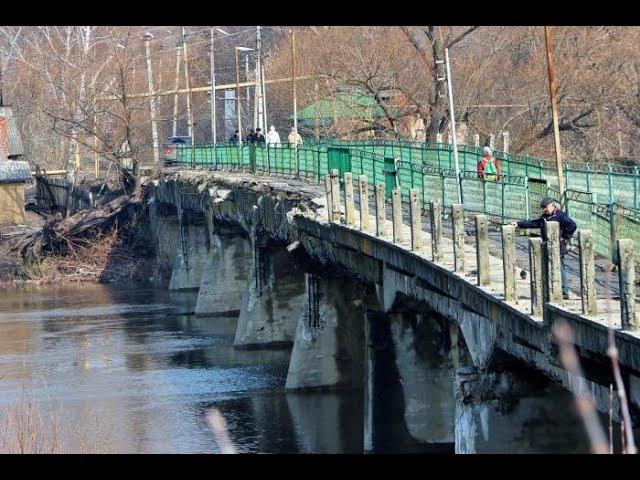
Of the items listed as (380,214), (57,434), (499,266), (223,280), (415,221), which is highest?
(380,214)

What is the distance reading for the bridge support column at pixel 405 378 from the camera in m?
24.6

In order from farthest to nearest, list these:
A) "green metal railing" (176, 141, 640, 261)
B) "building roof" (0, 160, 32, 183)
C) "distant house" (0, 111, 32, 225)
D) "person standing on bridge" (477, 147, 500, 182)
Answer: "building roof" (0, 160, 32, 183) < "distant house" (0, 111, 32, 225) < "person standing on bridge" (477, 147, 500, 182) < "green metal railing" (176, 141, 640, 261)

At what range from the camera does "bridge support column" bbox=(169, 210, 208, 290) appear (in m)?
54.0

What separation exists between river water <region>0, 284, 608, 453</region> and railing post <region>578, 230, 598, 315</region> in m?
3.95

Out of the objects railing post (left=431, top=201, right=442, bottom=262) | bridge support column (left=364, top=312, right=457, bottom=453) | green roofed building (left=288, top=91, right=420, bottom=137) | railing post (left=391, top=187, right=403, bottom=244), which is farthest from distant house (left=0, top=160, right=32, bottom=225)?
railing post (left=431, top=201, right=442, bottom=262)

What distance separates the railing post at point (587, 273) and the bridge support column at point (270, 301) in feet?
82.5

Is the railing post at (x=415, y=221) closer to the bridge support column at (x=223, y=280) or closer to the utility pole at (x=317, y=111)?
the bridge support column at (x=223, y=280)

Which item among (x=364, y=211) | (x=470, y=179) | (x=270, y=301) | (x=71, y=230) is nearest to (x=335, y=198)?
(x=364, y=211)

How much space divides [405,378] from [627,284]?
504 inches

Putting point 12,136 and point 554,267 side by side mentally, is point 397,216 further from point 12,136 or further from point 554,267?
point 12,136

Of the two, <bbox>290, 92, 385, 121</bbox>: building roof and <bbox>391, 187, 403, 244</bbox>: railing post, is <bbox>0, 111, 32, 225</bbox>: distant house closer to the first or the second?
<bbox>290, 92, 385, 121</bbox>: building roof

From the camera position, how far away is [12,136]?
250ft
